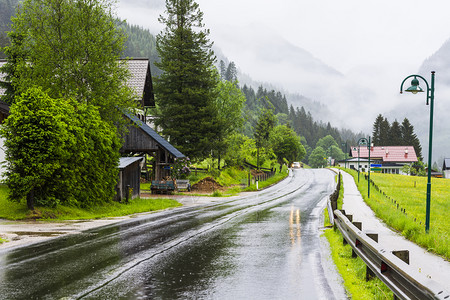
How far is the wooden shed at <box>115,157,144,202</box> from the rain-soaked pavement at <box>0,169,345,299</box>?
10673mm

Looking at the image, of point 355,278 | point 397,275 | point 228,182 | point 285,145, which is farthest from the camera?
point 285,145

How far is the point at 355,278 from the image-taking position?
771 cm

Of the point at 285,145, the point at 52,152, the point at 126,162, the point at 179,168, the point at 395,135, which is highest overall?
the point at 395,135

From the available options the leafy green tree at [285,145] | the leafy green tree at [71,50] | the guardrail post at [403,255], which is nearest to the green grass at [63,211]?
the leafy green tree at [71,50]

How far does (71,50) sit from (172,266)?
18.0 metres

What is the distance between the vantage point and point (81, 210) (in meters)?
19.1

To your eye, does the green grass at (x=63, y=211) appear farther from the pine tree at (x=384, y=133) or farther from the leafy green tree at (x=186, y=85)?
the pine tree at (x=384, y=133)

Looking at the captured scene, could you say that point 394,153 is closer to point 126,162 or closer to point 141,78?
point 141,78

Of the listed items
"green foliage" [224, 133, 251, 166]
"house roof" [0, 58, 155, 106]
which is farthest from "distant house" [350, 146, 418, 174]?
"house roof" [0, 58, 155, 106]

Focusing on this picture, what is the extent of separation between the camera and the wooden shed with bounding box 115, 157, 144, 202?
2491 cm

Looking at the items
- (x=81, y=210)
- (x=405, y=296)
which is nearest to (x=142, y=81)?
(x=81, y=210)

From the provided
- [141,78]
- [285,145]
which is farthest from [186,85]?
[285,145]

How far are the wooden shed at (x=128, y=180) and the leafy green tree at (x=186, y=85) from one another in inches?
678

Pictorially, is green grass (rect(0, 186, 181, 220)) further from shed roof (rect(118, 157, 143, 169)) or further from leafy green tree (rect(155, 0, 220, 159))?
leafy green tree (rect(155, 0, 220, 159))
